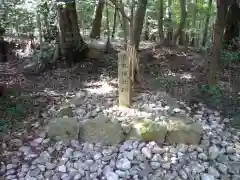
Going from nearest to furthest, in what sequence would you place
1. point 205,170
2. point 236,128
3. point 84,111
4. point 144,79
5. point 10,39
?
point 205,170 < point 236,128 < point 84,111 < point 144,79 < point 10,39

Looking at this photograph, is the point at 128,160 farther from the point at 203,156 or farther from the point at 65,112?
the point at 65,112

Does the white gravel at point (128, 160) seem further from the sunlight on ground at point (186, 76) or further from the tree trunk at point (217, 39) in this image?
the sunlight on ground at point (186, 76)

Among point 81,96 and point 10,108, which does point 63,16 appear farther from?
point 10,108

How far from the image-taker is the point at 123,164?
348 cm

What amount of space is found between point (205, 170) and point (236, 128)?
3.47 ft

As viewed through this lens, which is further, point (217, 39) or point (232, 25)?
point (232, 25)

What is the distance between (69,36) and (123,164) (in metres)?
4.67

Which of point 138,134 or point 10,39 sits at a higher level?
point 10,39

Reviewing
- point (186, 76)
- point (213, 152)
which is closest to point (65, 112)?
point (213, 152)

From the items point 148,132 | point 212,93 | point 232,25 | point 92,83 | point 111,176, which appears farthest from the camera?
point 232,25

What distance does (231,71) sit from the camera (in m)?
6.75

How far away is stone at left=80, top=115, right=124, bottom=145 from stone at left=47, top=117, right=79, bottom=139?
0.09 metres

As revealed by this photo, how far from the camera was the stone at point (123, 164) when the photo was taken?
3.45 meters

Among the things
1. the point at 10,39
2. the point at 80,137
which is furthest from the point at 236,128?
the point at 10,39
